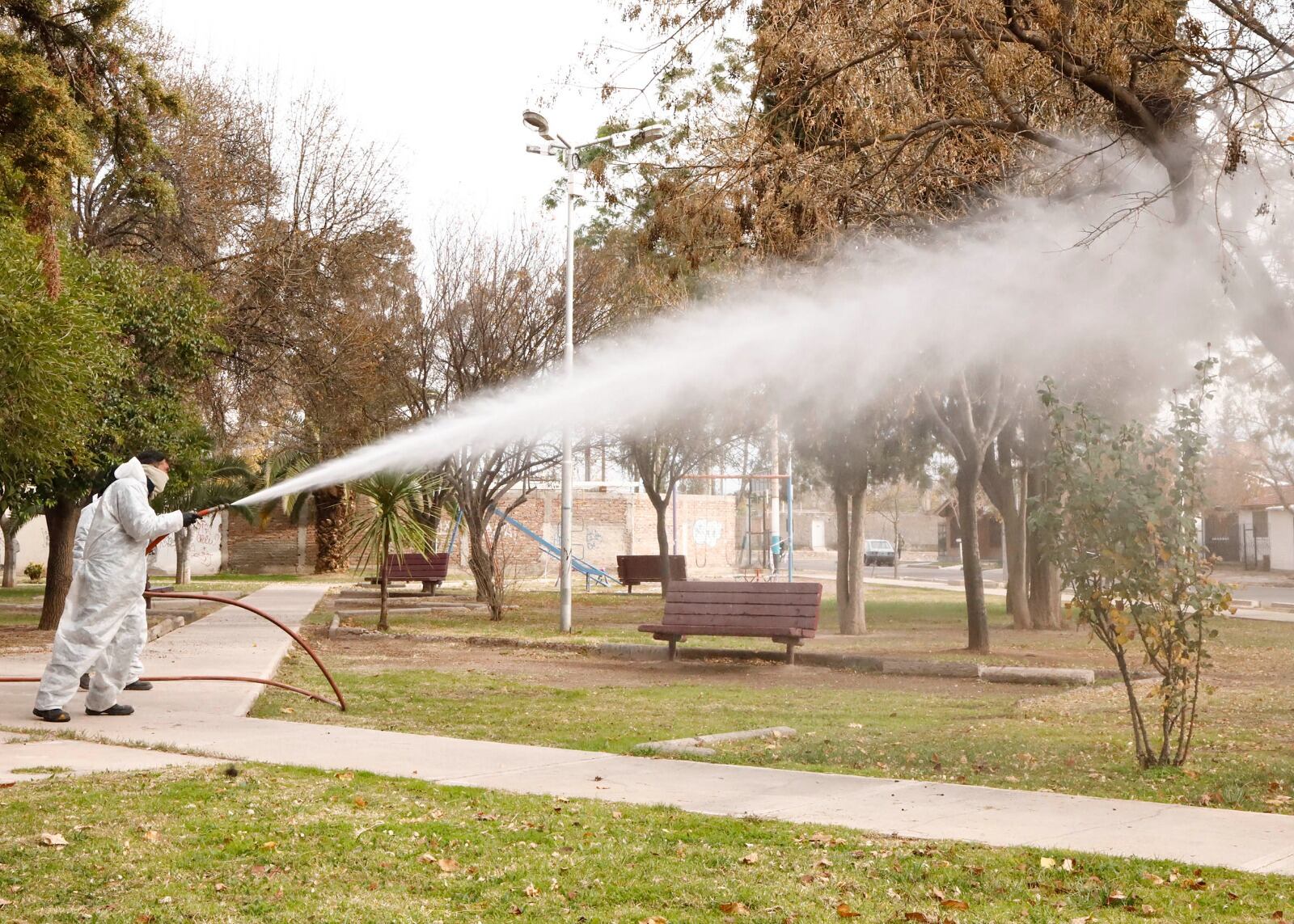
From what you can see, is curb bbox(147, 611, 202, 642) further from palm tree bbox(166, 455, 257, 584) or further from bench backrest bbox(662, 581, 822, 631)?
palm tree bbox(166, 455, 257, 584)

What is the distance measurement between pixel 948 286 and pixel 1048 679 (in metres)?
5.14

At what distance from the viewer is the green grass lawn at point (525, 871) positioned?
4.51 metres

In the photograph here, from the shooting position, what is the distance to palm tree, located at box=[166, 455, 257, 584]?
3684 centimetres

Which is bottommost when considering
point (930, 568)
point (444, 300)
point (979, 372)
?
point (930, 568)

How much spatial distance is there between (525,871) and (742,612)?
1107 centimetres

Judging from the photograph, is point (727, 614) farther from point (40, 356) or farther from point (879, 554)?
point (879, 554)

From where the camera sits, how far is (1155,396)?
825 inches

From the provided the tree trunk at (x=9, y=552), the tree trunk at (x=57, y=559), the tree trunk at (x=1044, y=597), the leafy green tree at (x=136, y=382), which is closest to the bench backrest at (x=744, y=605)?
the leafy green tree at (x=136, y=382)

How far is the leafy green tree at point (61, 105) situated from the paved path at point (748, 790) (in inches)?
155

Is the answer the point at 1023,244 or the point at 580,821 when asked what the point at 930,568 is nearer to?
the point at 1023,244

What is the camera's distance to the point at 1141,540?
7.50 metres

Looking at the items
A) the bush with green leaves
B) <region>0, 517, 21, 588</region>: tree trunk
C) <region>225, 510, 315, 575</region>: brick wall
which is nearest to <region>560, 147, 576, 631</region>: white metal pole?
the bush with green leaves

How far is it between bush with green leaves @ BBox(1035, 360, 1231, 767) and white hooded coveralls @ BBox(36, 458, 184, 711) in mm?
6061

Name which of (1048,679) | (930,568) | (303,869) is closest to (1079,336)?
(1048,679)
